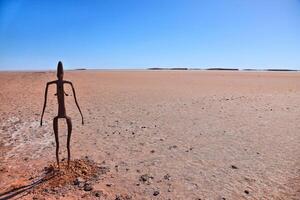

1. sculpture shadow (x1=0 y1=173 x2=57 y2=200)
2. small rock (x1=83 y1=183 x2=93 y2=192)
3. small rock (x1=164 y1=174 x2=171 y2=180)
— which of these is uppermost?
small rock (x1=164 y1=174 x2=171 y2=180)

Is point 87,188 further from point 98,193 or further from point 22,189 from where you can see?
point 22,189

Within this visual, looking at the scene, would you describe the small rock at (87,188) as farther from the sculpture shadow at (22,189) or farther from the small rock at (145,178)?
the small rock at (145,178)

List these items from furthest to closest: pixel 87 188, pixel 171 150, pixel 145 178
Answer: pixel 171 150, pixel 145 178, pixel 87 188

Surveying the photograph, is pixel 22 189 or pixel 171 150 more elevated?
pixel 171 150

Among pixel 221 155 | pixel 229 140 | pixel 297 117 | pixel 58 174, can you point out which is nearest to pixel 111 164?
pixel 58 174

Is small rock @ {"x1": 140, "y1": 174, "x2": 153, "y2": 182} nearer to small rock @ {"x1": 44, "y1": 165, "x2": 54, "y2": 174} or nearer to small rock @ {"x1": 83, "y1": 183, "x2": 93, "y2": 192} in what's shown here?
small rock @ {"x1": 83, "y1": 183, "x2": 93, "y2": 192}

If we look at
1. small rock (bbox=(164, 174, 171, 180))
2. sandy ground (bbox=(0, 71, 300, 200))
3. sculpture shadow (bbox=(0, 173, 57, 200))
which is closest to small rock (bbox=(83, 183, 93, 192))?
sandy ground (bbox=(0, 71, 300, 200))

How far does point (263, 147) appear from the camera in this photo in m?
9.12

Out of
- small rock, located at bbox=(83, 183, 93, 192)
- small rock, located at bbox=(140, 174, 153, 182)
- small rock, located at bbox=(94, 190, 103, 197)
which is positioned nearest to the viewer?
small rock, located at bbox=(94, 190, 103, 197)

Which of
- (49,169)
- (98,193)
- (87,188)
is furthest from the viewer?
(49,169)

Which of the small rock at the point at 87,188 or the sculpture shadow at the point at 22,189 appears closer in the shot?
the sculpture shadow at the point at 22,189

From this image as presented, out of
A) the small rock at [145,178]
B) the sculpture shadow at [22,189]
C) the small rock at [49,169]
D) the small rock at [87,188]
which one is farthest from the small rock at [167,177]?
the small rock at [49,169]

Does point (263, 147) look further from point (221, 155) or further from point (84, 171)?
point (84, 171)

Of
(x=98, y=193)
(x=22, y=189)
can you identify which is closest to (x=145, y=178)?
(x=98, y=193)
